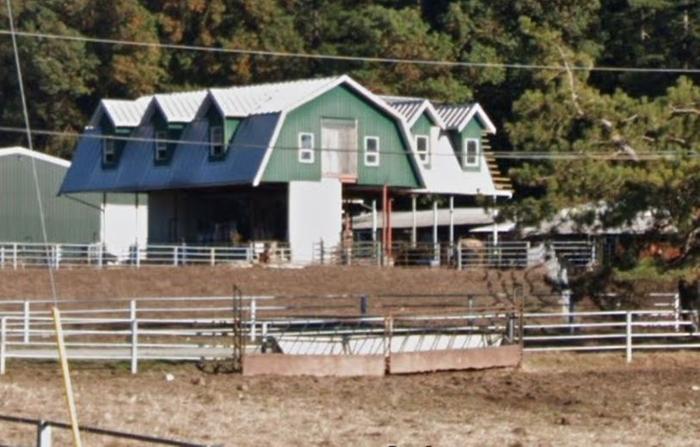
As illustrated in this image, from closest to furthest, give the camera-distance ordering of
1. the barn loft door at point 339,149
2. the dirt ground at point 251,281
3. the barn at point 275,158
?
the dirt ground at point 251,281 < the barn at point 275,158 < the barn loft door at point 339,149

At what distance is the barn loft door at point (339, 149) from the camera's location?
67.1 meters

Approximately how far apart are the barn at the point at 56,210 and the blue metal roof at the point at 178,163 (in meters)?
1.78

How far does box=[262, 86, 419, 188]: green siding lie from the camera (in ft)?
215

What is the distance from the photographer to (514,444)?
24.6m

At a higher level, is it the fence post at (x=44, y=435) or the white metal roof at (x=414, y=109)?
the white metal roof at (x=414, y=109)

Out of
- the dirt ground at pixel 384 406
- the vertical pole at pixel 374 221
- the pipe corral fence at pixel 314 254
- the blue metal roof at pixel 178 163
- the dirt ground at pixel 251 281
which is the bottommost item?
the dirt ground at pixel 384 406

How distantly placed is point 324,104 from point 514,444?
4297cm

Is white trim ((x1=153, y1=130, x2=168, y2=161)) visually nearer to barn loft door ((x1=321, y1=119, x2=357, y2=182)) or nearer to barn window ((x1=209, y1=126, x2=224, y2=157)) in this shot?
barn window ((x1=209, y1=126, x2=224, y2=157))

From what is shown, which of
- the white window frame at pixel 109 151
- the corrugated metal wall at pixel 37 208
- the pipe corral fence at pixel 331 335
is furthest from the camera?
the corrugated metal wall at pixel 37 208

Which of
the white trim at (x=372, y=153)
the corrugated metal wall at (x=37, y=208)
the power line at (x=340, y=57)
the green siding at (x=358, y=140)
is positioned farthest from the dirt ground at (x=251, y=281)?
the power line at (x=340, y=57)

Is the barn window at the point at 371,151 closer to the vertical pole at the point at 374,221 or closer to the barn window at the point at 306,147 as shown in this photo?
the barn window at the point at 306,147

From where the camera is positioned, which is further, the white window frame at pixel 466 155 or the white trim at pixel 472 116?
the white window frame at pixel 466 155

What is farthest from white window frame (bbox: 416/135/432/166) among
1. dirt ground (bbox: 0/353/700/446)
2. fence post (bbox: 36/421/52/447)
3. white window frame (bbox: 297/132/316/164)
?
fence post (bbox: 36/421/52/447)

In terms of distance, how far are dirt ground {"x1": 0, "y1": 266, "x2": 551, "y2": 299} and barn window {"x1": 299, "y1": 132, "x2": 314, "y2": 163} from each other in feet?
18.3
